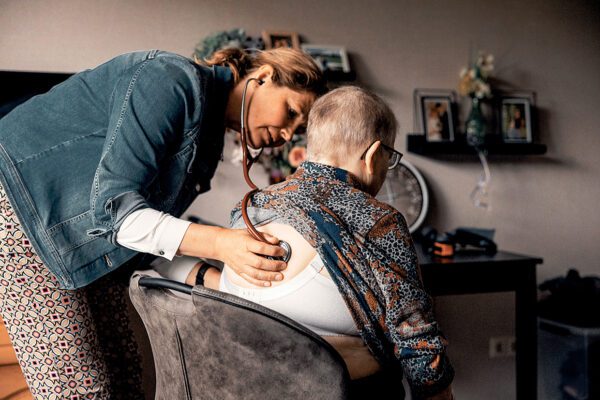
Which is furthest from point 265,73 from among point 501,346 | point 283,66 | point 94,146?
point 501,346

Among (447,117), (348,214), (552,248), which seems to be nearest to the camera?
(348,214)

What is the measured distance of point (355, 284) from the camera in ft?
3.35

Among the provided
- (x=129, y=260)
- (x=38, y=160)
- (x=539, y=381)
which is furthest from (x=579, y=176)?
(x=38, y=160)

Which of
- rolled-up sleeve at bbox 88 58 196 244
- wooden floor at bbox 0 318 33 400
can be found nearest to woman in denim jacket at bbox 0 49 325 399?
rolled-up sleeve at bbox 88 58 196 244

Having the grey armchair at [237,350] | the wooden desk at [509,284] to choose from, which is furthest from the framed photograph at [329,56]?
the grey armchair at [237,350]

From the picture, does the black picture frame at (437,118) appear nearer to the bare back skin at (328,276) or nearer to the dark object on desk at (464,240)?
the dark object on desk at (464,240)

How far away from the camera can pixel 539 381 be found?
9.23ft

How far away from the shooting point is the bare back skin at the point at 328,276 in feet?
3.39

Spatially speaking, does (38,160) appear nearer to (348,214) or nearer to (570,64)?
(348,214)

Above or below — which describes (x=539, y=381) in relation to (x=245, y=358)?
below

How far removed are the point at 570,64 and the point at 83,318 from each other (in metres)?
3.11

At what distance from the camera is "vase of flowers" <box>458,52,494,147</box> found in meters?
2.86

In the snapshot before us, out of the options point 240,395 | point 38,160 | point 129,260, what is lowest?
point 240,395

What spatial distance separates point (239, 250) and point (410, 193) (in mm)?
1953
